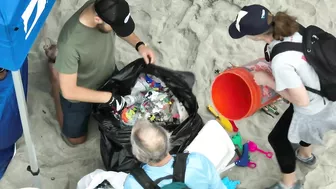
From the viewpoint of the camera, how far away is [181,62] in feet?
11.8

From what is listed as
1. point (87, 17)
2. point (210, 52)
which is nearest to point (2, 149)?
point (87, 17)

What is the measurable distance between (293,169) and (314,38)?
0.84 meters

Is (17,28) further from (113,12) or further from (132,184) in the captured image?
(132,184)

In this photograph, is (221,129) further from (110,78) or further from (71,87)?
(71,87)

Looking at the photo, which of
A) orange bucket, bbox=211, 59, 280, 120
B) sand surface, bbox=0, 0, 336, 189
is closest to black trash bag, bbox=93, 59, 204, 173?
orange bucket, bbox=211, 59, 280, 120

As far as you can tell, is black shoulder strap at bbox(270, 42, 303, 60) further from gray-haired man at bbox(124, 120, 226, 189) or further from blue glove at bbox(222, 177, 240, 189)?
blue glove at bbox(222, 177, 240, 189)

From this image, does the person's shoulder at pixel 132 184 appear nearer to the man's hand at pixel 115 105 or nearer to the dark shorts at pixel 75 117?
the man's hand at pixel 115 105

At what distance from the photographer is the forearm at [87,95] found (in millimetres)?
2734

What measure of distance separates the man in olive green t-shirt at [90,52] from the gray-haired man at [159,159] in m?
0.61

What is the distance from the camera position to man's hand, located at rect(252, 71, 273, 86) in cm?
257

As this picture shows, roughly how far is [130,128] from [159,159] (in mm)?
772

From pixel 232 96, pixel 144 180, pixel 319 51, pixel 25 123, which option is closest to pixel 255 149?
pixel 232 96

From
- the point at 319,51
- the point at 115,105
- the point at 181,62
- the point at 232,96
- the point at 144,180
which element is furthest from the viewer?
the point at 181,62

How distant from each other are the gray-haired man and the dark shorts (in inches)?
35.7
